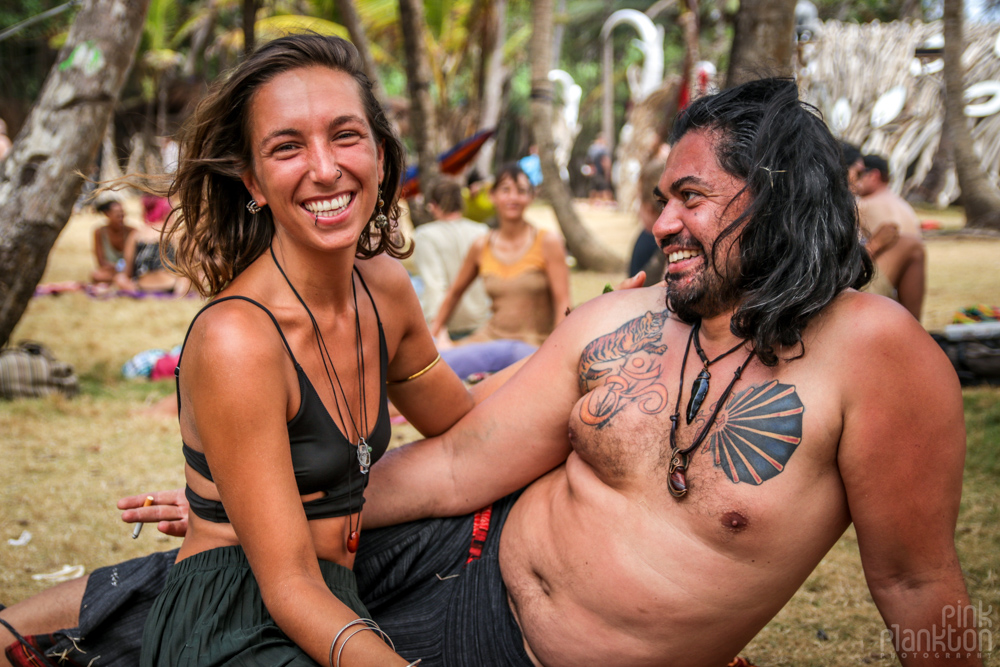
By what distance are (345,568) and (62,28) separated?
2131cm

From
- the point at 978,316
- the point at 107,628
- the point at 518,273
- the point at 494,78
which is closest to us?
the point at 107,628

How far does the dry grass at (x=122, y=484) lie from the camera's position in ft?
9.35

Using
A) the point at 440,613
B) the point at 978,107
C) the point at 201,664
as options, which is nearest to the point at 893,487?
the point at 440,613

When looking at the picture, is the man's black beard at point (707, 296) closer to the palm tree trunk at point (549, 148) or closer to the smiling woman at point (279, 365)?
the smiling woman at point (279, 365)

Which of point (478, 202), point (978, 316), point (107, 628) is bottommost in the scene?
point (978, 316)

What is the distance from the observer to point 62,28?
18.8 m

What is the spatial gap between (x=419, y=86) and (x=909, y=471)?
25.4 feet

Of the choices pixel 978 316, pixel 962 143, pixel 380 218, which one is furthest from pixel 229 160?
pixel 962 143

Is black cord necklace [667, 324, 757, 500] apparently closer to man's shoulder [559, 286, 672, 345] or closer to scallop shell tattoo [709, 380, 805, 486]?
scallop shell tattoo [709, 380, 805, 486]

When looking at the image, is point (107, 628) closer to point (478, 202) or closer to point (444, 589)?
point (444, 589)

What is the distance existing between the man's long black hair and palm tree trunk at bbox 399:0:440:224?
640cm

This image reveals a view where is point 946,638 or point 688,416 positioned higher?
point 688,416

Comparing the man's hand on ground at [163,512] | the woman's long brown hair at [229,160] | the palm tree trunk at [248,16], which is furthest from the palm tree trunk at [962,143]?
the man's hand on ground at [163,512]

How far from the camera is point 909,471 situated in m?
1.59
